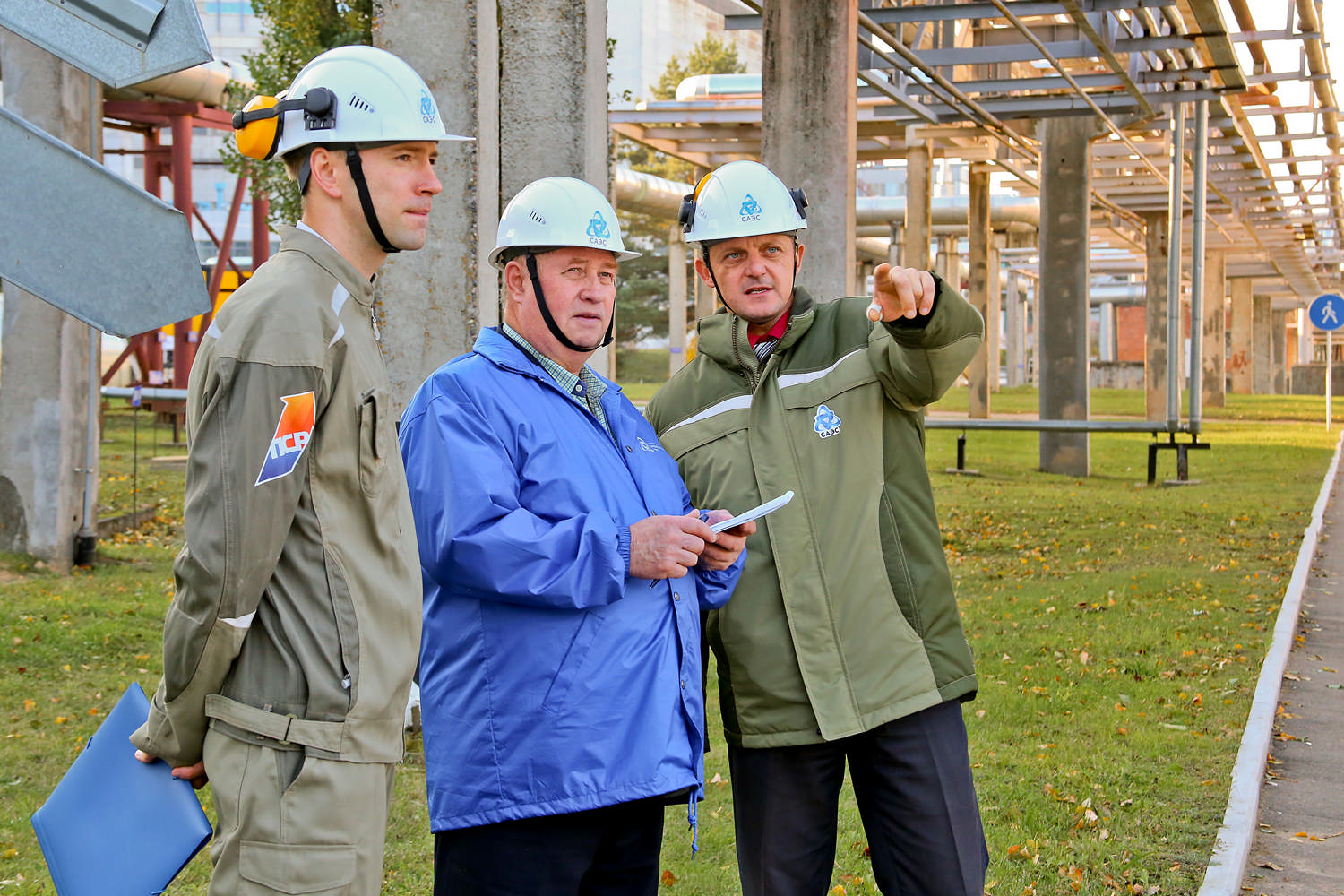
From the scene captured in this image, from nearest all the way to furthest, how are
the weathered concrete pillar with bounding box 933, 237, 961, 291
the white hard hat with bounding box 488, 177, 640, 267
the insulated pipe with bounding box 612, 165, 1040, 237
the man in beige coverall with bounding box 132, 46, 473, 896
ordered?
the man in beige coverall with bounding box 132, 46, 473, 896
the white hard hat with bounding box 488, 177, 640, 267
the insulated pipe with bounding box 612, 165, 1040, 237
the weathered concrete pillar with bounding box 933, 237, 961, 291

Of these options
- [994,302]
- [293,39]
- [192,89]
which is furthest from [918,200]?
[192,89]

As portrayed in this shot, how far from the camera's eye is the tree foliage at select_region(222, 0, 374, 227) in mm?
18844

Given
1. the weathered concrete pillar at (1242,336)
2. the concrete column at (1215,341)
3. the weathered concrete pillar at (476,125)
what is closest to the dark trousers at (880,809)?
the weathered concrete pillar at (476,125)

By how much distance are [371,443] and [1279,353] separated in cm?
8230

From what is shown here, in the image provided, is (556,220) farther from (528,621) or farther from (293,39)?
(293,39)

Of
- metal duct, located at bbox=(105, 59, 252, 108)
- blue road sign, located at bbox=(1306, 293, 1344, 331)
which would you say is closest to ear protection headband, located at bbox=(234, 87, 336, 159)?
metal duct, located at bbox=(105, 59, 252, 108)

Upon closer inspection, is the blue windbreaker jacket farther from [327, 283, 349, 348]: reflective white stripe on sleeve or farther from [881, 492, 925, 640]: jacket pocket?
[881, 492, 925, 640]: jacket pocket

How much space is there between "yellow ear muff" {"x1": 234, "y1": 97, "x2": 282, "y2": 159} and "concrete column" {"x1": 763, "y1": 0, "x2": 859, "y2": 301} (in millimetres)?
6629

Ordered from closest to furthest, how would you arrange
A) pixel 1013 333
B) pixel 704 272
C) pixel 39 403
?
pixel 704 272 < pixel 39 403 < pixel 1013 333

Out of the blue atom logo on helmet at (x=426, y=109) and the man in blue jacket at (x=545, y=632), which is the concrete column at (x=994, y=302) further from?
the blue atom logo on helmet at (x=426, y=109)

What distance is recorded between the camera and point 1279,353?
75625 millimetres

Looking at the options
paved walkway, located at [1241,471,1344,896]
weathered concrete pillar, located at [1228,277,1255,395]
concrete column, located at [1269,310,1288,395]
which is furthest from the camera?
concrete column, located at [1269,310,1288,395]

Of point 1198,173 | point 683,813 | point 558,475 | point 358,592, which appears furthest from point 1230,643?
point 1198,173

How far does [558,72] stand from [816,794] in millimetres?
3309
